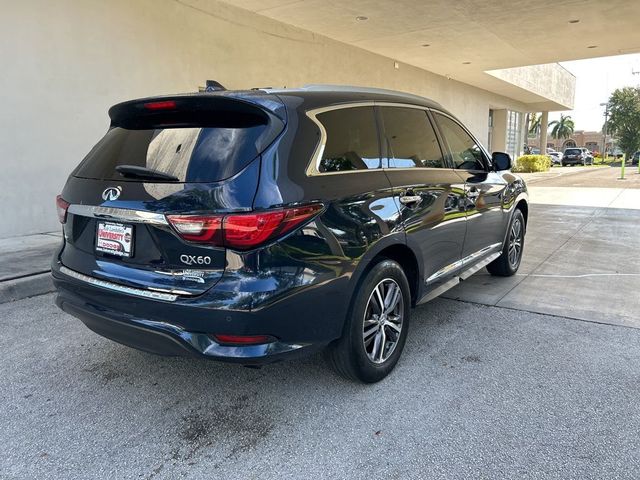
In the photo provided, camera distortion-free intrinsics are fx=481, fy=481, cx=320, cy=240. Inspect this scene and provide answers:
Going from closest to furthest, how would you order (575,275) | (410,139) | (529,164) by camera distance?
(410,139) < (575,275) < (529,164)

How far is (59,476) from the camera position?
90.8 inches

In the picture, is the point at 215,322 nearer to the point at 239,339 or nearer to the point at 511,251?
the point at 239,339

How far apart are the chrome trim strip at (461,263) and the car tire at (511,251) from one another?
414 millimetres

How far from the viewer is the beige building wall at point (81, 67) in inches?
280

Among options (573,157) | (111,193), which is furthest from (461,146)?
(573,157)

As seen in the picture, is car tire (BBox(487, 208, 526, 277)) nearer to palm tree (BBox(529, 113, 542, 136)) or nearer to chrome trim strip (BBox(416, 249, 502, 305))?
chrome trim strip (BBox(416, 249, 502, 305))

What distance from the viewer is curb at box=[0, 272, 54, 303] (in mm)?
4855

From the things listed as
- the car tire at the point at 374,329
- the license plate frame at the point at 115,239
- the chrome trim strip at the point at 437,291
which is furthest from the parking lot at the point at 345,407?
the license plate frame at the point at 115,239

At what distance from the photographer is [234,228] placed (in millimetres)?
2320

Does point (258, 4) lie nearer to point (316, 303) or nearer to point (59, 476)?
point (316, 303)

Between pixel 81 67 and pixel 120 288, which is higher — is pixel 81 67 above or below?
above

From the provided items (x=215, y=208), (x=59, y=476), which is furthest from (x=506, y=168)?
(x=59, y=476)

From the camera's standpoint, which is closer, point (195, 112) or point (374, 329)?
point (195, 112)

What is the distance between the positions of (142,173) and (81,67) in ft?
20.7
